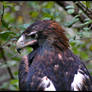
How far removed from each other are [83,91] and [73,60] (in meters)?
0.44

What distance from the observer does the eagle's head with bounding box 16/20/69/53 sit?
3.49 metres

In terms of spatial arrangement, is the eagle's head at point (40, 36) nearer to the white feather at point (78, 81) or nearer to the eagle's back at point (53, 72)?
the eagle's back at point (53, 72)

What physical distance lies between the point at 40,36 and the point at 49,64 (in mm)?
406

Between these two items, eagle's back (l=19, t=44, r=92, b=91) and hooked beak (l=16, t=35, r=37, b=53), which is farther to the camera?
hooked beak (l=16, t=35, r=37, b=53)

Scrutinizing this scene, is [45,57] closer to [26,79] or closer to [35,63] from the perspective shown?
[35,63]

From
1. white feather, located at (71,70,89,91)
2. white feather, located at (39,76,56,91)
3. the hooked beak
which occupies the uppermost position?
the hooked beak

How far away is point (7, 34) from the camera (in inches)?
163

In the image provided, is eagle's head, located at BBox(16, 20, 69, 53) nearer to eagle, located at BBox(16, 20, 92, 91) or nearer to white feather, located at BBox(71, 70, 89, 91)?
eagle, located at BBox(16, 20, 92, 91)

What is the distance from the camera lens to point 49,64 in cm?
338

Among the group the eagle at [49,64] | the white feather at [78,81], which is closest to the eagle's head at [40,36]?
the eagle at [49,64]

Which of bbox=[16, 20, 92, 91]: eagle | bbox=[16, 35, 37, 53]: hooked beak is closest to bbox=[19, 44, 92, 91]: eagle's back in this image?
bbox=[16, 20, 92, 91]: eagle

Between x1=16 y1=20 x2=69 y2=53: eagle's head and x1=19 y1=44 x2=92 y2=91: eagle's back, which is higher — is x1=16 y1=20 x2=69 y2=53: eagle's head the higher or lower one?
the higher one

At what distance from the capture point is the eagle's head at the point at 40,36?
349 cm

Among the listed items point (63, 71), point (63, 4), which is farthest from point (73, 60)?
point (63, 4)
